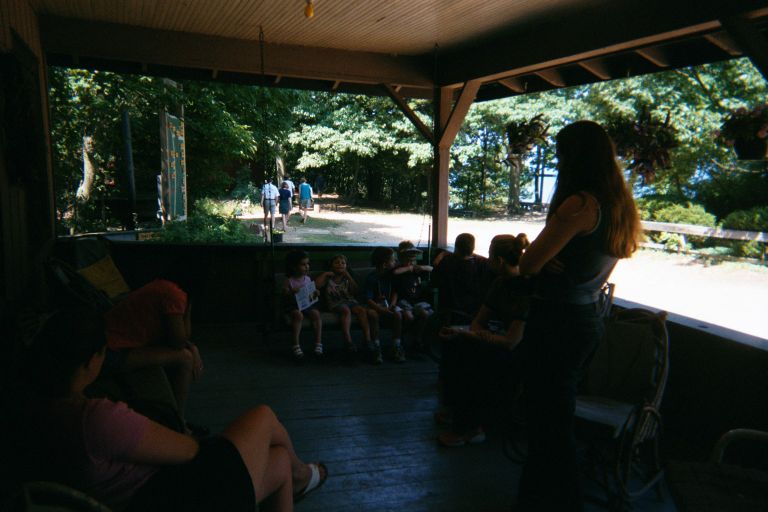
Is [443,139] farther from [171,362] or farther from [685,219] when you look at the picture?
[685,219]

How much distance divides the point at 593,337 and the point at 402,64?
160 inches

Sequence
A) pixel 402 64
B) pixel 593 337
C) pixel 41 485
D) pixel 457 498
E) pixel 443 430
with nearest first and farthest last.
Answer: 1. pixel 41 485
2. pixel 593 337
3. pixel 457 498
4. pixel 443 430
5. pixel 402 64

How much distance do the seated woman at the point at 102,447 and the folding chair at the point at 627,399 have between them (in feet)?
4.73

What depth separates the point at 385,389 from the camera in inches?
145

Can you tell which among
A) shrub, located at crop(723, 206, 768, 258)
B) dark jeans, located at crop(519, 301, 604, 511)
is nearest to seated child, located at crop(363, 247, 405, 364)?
dark jeans, located at crop(519, 301, 604, 511)

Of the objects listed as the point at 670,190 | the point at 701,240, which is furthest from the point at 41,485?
the point at 670,190

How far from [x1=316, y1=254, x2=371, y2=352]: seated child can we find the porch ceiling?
6.20ft

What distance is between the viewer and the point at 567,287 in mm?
1845

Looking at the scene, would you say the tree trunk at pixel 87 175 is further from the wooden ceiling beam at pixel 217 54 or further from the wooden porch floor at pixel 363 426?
the wooden porch floor at pixel 363 426

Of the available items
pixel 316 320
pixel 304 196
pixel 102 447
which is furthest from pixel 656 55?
pixel 304 196

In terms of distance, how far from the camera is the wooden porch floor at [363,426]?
7.82ft

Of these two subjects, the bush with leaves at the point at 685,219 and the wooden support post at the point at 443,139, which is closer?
the wooden support post at the point at 443,139

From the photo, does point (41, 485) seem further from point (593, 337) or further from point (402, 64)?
point (402, 64)

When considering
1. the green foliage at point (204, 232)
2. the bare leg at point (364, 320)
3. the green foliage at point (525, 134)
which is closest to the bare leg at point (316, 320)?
the bare leg at point (364, 320)
